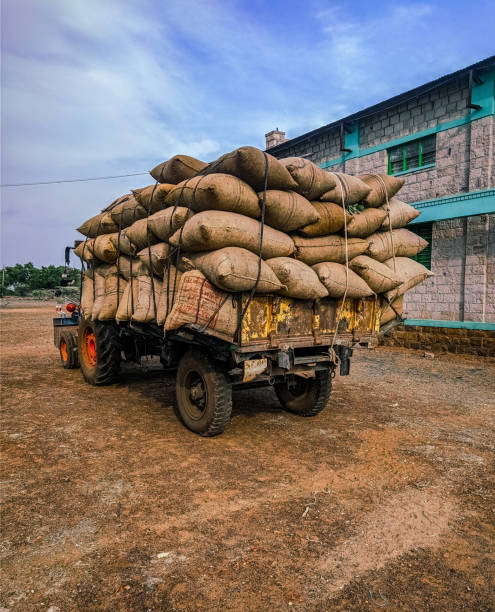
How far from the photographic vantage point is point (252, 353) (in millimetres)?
4090

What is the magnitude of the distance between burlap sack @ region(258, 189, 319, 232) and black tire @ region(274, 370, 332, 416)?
5.74ft

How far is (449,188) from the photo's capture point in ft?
35.0

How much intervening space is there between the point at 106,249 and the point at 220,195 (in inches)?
103

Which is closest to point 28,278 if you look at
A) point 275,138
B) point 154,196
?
point 275,138

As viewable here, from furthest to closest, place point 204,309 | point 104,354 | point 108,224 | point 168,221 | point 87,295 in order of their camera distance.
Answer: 1. point 87,295
2. point 104,354
3. point 108,224
4. point 168,221
5. point 204,309

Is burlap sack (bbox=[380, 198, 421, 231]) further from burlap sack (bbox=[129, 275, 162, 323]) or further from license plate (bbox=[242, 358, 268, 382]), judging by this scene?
burlap sack (bbox=[129, 275, 162, 323])

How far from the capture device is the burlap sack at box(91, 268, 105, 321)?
6.06 metres

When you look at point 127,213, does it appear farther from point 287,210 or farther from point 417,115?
point 417,115

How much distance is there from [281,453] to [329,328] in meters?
1.43

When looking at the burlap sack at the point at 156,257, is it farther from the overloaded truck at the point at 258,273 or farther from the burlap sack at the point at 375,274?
the burlap sack at the point at 375,274

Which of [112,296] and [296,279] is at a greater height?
[296,279]

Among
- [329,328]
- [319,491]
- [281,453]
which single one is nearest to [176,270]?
[329,328]

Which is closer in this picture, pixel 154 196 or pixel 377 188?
pixel 154 196

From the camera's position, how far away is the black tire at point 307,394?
16.7 feet
